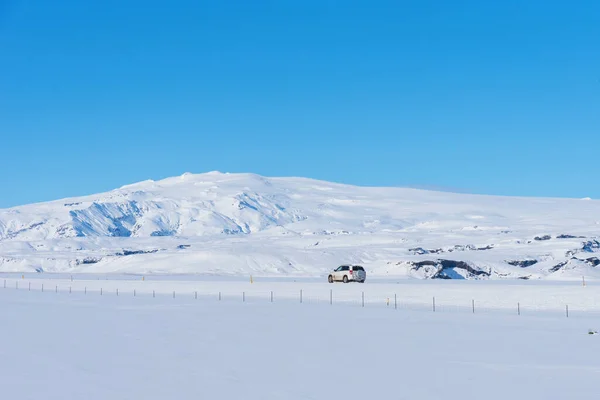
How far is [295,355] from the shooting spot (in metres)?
22.4

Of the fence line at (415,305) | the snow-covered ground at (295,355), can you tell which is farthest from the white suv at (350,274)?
the snow-covered ground at (295,355)

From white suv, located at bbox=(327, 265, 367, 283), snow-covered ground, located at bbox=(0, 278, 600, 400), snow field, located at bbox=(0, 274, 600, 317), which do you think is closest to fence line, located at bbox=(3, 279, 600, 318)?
snow field, located at bbox=(0, 274, 600, 317)

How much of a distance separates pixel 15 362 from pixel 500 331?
61.4 ft

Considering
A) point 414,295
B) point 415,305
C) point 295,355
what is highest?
point 414,295

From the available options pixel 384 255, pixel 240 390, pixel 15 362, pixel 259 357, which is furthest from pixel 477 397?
pixel 384 255

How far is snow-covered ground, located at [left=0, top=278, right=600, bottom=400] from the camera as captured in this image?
1679 cm

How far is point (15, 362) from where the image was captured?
20.1 metres

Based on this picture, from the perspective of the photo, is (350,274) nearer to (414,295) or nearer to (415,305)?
(414,295)

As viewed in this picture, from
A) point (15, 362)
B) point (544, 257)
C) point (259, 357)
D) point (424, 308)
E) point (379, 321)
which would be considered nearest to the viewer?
point (15, 362)

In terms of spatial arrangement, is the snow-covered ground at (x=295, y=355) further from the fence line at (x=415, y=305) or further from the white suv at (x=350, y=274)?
the white suv at (x=350, y=274)

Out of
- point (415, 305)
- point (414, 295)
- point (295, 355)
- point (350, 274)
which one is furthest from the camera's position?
point (350, 274)

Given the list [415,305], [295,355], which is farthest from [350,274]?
[295,355]

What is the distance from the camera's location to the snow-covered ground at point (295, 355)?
661 inches

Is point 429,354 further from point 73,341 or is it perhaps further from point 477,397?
point 73,341
